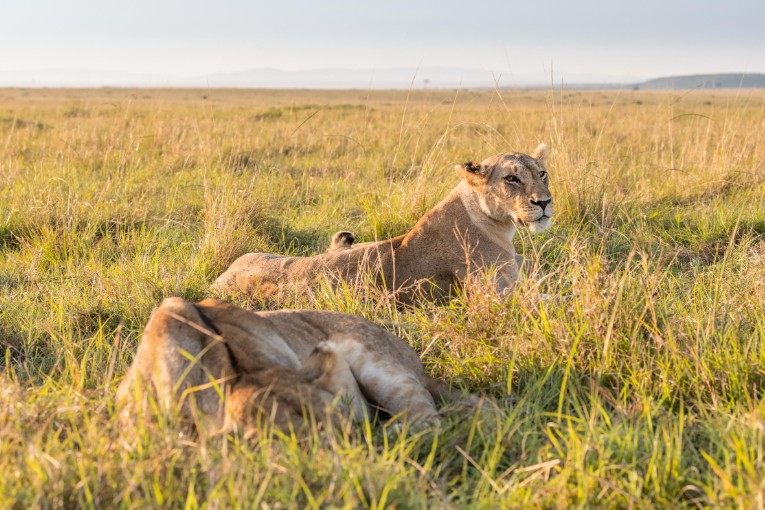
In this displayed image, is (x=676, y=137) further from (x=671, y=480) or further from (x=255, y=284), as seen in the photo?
(x=671, y=480)

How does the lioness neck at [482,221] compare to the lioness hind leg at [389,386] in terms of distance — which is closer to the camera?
the lioness hind leg at [389,386]

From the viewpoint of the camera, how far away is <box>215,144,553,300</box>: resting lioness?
5281 mm

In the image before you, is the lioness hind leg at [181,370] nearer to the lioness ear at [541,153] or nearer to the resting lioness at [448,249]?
the resting lioness at [448,249]

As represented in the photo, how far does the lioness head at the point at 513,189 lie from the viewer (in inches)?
220

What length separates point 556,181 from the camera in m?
7.78

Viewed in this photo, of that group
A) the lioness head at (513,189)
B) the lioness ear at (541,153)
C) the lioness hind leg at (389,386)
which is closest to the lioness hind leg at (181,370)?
the lioness hind leg at (389,386)

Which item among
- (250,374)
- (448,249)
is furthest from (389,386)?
(448,249)

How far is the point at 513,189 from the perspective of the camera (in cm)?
566

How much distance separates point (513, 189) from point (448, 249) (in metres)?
0.62

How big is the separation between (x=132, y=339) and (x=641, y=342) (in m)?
2.73

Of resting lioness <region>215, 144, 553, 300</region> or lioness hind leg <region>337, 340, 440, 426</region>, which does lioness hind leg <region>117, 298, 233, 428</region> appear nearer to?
lioness hind leg <region>337, 340, 440, 426</region>

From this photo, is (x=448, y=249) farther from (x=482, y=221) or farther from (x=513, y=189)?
(x=513, y=189)

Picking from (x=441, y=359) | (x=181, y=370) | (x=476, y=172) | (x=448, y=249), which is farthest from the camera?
(x=476, y=172)

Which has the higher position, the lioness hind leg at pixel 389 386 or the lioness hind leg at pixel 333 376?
the lioness hind leg at pixel 333 376
